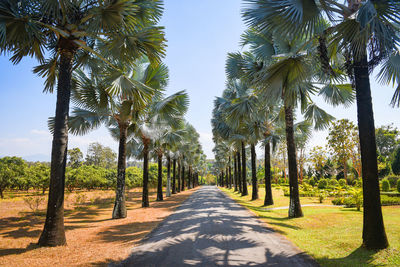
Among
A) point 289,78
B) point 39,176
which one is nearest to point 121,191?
point 289,78

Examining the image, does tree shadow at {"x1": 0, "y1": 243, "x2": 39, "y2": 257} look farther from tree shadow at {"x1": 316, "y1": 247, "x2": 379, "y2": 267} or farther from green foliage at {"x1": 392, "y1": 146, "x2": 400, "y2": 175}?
green foliage at {"x1": 392, "y1": 146, "x2": 400, "y2": 175}

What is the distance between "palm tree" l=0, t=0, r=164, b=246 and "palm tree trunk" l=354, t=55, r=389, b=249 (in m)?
5.43

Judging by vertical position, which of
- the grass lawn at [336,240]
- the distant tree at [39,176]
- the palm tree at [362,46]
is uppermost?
the palm tree at [362,46]

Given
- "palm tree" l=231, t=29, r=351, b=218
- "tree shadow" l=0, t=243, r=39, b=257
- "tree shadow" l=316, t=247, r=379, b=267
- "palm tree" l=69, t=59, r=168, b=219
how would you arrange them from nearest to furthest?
1. "tree shadow" l=316, t=247, r=379, b=267
2. "tree shadow" l=0, t=243, r=39, b=257
3. "palm tree" l=231, t=29, r=351, b=218
4. "palm tree" l=69, t=59, r=168, b=219

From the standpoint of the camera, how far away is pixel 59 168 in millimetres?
6176

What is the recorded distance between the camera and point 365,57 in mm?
5613

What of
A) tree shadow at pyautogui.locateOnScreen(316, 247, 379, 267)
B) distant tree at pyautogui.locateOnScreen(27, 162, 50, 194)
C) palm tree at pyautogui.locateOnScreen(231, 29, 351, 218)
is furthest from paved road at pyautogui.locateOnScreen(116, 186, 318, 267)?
distant tree at pyautogui.locateOnScreen(27, 162, 50, 194)

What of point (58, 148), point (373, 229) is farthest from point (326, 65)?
point (58, 148)

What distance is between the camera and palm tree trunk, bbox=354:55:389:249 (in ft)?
16.5

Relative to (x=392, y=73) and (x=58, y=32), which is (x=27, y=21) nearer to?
(x=58, y=32)

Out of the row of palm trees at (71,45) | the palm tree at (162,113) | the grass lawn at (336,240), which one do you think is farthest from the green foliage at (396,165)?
the row of palm trees at (71,45)

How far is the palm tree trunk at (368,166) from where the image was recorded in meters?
5.03

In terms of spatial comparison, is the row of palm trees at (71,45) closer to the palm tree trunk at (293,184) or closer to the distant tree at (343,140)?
the palm tree trunk at (293,184)

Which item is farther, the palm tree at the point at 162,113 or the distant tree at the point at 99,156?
the distant tree at the point at 99,156
